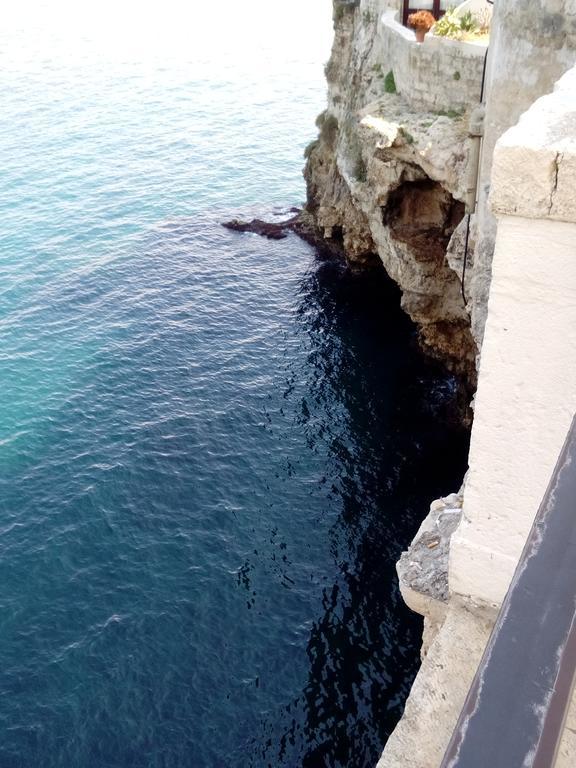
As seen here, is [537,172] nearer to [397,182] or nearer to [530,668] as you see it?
[530,668]

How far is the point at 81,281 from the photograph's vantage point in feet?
168

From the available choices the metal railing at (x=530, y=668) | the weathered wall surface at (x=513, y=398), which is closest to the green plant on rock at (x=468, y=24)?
the weathered wall surface at (x=513, y=398)

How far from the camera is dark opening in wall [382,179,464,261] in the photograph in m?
37.4

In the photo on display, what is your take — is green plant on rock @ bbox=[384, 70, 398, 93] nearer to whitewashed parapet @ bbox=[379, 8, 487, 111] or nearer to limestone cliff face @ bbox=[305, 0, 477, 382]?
limestone cliff face @ bbox=[305, 0, 477, 382]

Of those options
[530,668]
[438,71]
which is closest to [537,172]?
[530,668]

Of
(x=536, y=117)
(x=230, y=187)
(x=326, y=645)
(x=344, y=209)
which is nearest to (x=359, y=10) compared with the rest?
(x=344, y=209)

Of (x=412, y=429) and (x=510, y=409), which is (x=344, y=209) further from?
(x=510, y=409)

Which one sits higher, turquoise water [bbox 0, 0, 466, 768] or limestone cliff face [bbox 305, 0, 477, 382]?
limestone cliff face [bbox 305, 0, 477, 382]

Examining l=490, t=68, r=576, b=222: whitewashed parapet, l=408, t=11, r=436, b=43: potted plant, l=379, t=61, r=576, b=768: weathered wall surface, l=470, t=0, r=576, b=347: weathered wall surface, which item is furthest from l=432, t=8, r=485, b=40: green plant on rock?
l=490, t=68, r=576, b=222: whitewashed parapet

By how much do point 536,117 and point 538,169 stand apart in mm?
651

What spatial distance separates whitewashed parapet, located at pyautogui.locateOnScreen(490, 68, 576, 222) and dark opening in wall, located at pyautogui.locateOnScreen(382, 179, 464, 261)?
33.3 meters

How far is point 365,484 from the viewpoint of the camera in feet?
113

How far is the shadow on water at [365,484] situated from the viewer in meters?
25.6

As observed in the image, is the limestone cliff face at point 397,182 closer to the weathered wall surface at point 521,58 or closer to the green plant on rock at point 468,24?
the green plant on rock at point 468,24
